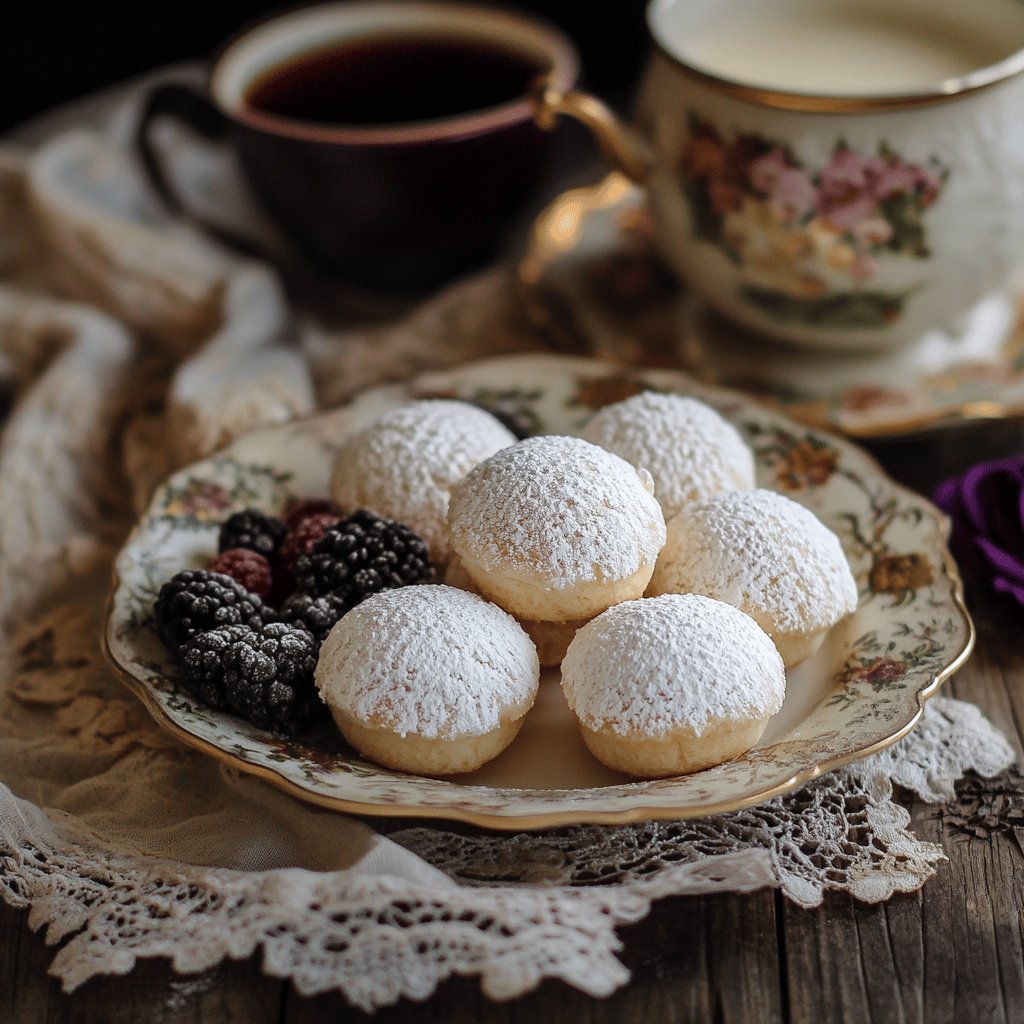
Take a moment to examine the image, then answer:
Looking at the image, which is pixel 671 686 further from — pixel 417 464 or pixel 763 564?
pixel 417 464

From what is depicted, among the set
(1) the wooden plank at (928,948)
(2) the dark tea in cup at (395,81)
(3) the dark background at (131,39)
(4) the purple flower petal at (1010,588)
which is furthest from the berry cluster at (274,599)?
(3) the dark background at (131,39)

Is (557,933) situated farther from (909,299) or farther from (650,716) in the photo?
(909,299)

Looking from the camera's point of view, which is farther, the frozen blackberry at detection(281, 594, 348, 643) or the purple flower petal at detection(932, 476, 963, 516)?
the purple flower petal at detection(932, 476, 963, 516)

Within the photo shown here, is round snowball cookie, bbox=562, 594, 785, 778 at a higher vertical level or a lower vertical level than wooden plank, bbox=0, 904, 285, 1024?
higher

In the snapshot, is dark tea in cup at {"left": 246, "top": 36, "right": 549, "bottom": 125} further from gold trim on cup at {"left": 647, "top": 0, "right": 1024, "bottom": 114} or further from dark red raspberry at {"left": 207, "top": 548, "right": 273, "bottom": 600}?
dark red raspberry at {"left": 207, "top": 548, "right": 273, "bottom": 600}

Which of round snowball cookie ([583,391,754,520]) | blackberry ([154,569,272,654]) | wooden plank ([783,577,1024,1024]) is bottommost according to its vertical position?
wooden plank ([783,577,1024,1024])

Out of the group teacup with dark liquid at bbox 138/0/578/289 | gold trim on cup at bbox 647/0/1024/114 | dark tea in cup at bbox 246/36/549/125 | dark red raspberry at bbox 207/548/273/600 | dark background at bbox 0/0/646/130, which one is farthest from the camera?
dark background at bbox 0/0/646/130

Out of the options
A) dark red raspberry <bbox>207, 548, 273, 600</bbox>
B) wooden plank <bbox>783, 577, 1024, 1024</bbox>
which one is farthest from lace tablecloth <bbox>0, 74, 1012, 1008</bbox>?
dark red raspberry <bbox>207, 548, 273, 600</bbox>
